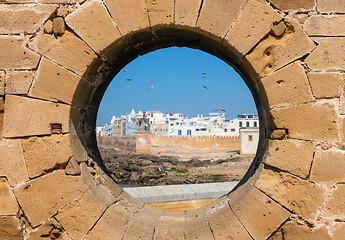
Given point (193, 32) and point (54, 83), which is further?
point (193, 32)

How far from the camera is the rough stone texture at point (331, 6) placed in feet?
9.41

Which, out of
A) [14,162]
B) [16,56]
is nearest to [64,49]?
[16,56]

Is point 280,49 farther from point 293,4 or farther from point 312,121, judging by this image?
point 312,121

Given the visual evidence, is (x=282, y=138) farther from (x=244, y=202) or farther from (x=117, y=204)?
(x=117, y=204)

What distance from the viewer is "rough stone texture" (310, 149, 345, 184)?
8.87 feet

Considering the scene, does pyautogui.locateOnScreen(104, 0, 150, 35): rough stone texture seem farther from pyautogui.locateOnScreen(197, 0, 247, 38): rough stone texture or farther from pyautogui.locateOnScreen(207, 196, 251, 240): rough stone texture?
pyautogui.locateOnScreen(207, 196, 251, 240): rough stone texture

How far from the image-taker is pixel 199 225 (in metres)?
2.93

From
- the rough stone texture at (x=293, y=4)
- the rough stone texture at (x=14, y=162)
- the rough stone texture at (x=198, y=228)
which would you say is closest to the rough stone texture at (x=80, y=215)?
the rough stone texture at (x=14, y=162)

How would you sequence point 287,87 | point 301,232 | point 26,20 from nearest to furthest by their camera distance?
point 301,232 < point 287,87 < point 26,20

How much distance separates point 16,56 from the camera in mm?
2881

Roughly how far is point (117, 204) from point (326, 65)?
259 cm

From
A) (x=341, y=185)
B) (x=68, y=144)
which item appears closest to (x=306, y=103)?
(x=341, y=185)

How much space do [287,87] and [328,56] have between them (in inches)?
20.0

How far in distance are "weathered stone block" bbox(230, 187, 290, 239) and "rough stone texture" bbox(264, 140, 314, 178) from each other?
0.35 m
